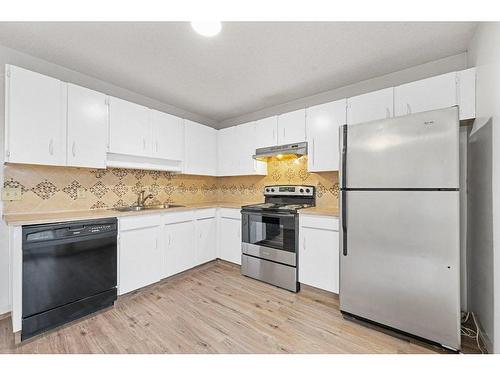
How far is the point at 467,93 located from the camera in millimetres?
1802

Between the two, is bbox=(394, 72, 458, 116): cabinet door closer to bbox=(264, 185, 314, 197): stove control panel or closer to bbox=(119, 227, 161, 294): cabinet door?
bbox=(264, 185, 314, 197): stove control panel

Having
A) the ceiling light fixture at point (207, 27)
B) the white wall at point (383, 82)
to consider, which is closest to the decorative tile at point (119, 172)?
the ceiling light fixture at point (207, 27)

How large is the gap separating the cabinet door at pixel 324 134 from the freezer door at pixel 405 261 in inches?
28.2

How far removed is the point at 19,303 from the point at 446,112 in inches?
134

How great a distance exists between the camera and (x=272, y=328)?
6.10 feet

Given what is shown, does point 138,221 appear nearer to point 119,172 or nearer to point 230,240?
point 119,172

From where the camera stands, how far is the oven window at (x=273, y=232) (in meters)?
2.57

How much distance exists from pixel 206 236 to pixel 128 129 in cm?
171

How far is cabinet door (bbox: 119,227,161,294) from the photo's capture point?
2.27 meters

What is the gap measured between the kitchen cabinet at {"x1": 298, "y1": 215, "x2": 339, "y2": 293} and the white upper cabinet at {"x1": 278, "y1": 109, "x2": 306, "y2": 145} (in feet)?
3.36

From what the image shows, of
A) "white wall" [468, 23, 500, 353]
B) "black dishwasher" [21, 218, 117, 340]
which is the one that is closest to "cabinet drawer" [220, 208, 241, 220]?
"black dishwasher" [21, 218, 117, 340]

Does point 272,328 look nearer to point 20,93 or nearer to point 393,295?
point 393,295

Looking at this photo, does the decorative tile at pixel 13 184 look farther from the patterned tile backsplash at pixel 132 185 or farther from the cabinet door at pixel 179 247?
the cabinet door at pixel 179 247

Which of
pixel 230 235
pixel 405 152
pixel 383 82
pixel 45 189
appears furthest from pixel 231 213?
pixel 383 82
